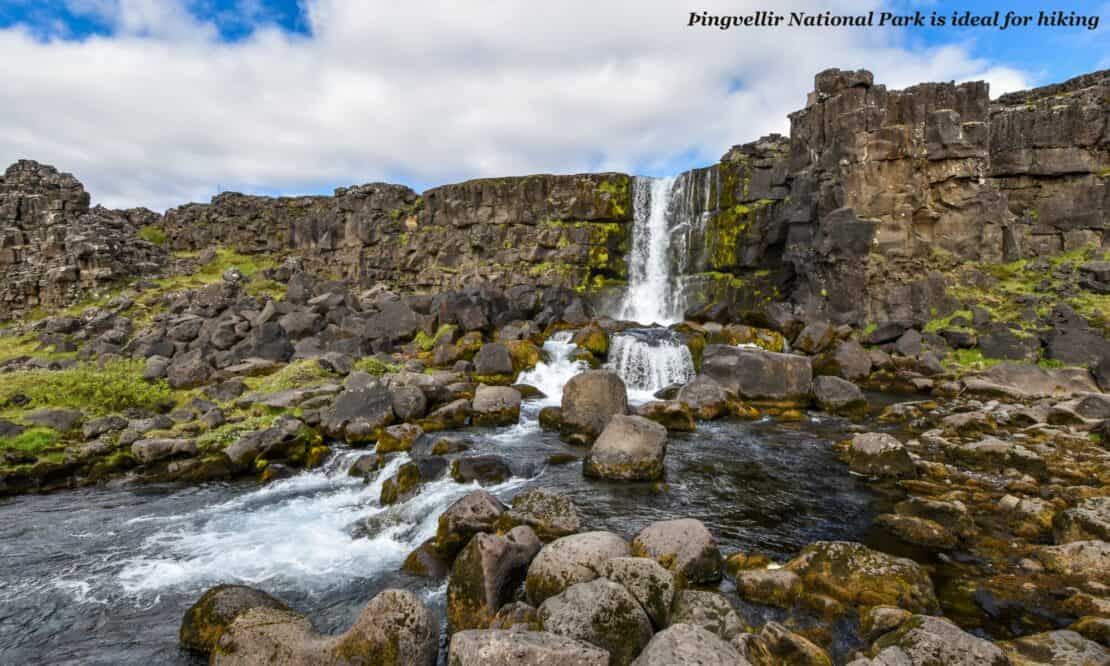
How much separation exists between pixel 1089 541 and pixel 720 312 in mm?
21805

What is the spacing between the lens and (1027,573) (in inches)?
307

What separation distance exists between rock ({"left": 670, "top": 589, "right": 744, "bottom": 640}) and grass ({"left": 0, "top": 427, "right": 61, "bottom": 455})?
15.8 m

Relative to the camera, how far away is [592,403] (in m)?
15.8

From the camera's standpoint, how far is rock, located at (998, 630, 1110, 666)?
562 cm

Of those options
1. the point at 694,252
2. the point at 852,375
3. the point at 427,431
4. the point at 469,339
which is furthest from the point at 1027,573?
the point at 694,252

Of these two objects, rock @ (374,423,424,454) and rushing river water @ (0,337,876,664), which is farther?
rock @ (374,423,424,454)

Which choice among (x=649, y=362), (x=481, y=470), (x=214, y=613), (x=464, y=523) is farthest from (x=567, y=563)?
(x=649, y=362)

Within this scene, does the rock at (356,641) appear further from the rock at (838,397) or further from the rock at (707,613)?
the rock at (838,397)

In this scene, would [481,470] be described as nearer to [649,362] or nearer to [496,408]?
[496,408]

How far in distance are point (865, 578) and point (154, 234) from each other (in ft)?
185

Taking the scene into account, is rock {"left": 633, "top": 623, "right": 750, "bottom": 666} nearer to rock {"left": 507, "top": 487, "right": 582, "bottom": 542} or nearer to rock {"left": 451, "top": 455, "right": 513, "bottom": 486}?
rock {"left": 507, "top": 487, "right": 582, "bottom": 542}

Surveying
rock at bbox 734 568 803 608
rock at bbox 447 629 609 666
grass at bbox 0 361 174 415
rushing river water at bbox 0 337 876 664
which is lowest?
rushing river water at bbox 0 337 876 664

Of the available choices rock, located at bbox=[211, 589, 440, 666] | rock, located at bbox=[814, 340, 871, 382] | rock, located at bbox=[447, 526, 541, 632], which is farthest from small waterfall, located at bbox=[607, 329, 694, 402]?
rock, located at bbox=[211, 589, 440, 666]

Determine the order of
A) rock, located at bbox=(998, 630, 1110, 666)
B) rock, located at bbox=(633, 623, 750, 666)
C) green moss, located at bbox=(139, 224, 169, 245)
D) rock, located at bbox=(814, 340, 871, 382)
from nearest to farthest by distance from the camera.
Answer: rock, located at bbox=(633, 623, 750, 666) → rock, located at bbox=(998, 630, 1110, 666) → rock, located at bbox=(814, 340, 871, 382) → green moss, located at bbox=(139, 224, 169, 245)
